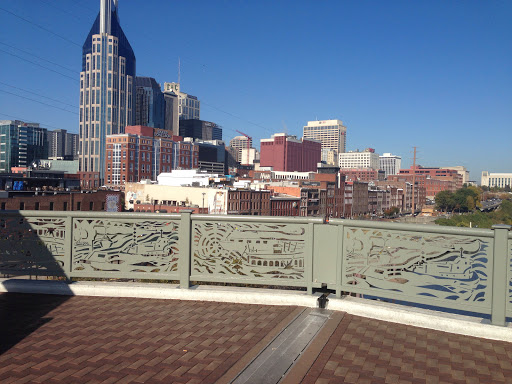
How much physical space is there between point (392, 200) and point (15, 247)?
147 meters

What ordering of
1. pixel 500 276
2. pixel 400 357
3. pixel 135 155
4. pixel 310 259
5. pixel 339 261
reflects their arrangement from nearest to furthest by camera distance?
pixel 400 357 → pixel 500 276 → pixel 339 261 → pixel 310 259 → pixel 135 155

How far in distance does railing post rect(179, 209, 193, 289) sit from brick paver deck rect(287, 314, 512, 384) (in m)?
1.93

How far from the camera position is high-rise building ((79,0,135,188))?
6624 inches

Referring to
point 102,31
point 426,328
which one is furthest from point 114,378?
point 102,31

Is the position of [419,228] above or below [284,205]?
above

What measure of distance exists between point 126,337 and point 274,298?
6.01 ft

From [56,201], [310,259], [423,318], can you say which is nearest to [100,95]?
[56,201]

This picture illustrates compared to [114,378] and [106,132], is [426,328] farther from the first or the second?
[106,132]

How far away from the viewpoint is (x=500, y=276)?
4453 mm

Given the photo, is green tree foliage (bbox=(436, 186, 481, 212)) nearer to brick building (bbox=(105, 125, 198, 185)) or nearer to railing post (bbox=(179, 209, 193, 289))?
brick building (bbox=(105, 125, 198, 185))

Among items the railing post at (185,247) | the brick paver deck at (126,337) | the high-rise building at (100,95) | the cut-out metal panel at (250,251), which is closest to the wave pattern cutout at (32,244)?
the brick paver deck at (126,337)

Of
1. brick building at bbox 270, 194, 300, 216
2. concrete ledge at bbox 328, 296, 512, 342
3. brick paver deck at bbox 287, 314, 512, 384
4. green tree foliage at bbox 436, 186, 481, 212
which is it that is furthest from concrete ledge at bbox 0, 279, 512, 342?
green tree foliage at bbox 436, 186, 481, 212

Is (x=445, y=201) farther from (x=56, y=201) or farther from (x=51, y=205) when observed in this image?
(x=51, y=205)

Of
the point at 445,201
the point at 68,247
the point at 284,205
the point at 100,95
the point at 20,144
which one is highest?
the point at 100,95
